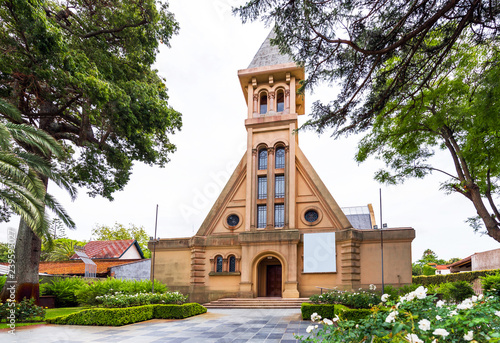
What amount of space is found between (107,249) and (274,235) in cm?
2167

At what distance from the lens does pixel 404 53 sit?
292 inches

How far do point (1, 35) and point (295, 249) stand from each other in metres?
18.4

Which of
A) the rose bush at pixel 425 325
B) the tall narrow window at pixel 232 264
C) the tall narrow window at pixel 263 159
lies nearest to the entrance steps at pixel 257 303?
the tall narrow window at pixel 232 264

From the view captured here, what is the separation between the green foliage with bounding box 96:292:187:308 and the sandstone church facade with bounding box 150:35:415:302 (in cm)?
744

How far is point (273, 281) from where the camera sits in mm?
23719

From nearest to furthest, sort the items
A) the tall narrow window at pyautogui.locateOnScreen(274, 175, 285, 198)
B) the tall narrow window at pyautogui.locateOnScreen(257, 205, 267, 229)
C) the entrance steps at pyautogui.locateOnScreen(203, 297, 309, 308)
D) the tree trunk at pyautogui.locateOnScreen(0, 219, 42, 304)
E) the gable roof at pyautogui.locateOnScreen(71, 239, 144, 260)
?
the tree trunk at pyautogui.locateOnScreen(0, 219, 42, 304), the entrance steps at pyautogui.locateOnScreen(203, 297, 309, 308), the tall narrow window at pyautogui.locateOnScreen(257, 205, 267, 229), the tall narrow window at pyautogui.locateOnScreen(274, 175, 285, 198), the gable roof at pyautogui.locateOnScreen(71, 239, 144, 260)

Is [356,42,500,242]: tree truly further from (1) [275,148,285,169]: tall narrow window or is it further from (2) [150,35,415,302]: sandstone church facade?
(1) [275,148,285,169]: tall narrow window

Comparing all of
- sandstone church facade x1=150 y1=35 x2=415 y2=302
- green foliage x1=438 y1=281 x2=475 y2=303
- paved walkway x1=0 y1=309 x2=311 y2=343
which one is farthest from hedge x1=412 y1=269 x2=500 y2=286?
paved walkway x1=0 y1=309 x2=311 y2=343

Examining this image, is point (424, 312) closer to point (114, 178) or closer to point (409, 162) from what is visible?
point (409, 162)

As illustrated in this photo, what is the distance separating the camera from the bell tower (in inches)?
947

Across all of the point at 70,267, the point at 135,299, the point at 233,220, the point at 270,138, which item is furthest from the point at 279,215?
the point at 70,267

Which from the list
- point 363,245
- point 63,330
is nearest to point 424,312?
point 63,330

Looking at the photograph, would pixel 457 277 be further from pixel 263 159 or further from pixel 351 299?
pixel 351 299

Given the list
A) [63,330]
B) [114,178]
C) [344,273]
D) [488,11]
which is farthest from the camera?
[344,273]
